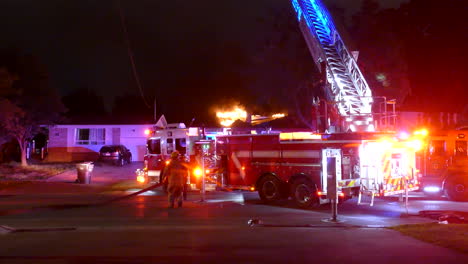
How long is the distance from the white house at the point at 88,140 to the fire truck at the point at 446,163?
25843 mm

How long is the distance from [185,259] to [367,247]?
3069 millimetres

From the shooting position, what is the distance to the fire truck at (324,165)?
505 inches

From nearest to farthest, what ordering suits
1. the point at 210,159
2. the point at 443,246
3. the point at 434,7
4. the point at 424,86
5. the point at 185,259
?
the point at 185,259
the point at 443,246
the point at 210,159
the point at 434,7
the point at 424,86

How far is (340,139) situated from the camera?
13.1m

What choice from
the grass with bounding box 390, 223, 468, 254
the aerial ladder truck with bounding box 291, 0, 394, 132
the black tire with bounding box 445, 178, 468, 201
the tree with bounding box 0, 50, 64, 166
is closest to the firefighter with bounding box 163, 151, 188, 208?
the grass with bounding box 390, 223, 468, 254

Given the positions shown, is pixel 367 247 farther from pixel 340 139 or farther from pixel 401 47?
pixel 401 47

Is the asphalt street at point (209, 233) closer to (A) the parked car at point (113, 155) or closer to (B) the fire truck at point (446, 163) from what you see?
(B) the fire truck at point (446, 163)

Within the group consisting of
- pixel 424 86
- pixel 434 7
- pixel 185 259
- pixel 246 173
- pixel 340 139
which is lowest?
pixel 185 259

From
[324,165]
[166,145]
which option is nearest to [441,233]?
[324,165]

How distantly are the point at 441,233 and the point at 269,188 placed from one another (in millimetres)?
6175

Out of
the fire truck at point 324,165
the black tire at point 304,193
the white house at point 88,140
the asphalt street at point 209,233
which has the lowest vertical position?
the asphalt street at point 209,233

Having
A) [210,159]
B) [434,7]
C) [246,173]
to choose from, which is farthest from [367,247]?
[434,7]

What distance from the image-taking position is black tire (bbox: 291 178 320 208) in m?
13.2

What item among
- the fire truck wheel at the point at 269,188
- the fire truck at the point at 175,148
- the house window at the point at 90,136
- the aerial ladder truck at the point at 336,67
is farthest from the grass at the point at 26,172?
the aerial ladder truck at the point at 336,67
